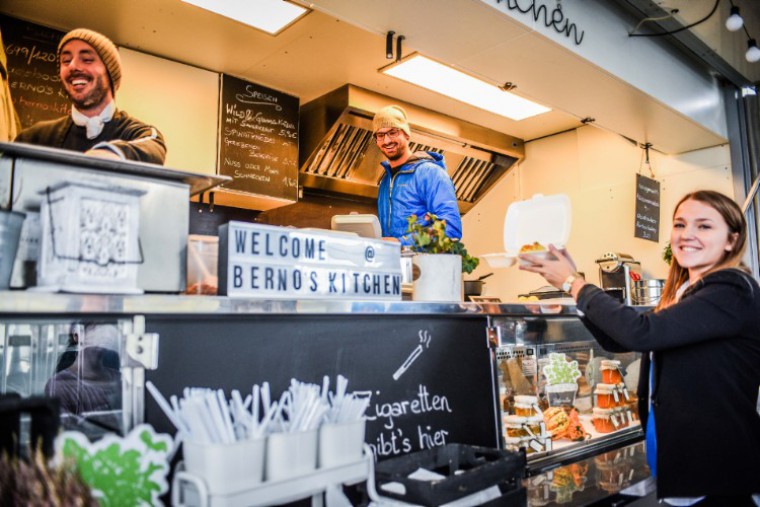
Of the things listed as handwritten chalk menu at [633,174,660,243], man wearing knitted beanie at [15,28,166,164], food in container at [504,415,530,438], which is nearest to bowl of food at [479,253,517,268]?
food in container at [504,415,530,438]

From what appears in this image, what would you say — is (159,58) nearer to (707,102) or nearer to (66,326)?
(66,326)

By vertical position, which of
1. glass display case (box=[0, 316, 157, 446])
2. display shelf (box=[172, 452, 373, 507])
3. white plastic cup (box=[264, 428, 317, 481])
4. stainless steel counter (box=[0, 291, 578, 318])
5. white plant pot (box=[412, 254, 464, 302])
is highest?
white plant pot (box=[412, 254, 464, 302])

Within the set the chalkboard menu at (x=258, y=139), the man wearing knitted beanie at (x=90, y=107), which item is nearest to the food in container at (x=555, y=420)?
the man wearing knitted beanie at (x=90, y=107)

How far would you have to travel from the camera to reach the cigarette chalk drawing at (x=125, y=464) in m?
1.15

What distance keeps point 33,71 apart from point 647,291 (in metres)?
4.10

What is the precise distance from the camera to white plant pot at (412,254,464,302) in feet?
6.15

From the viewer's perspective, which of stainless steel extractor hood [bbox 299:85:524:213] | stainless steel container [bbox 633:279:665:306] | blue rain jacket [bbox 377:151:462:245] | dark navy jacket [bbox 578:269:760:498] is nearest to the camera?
dark navy jacket [bbox 578:269:760:498]

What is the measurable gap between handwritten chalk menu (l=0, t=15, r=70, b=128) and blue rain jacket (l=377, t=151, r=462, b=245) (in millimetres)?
2039

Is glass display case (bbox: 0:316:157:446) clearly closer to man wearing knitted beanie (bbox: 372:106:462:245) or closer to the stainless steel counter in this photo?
the stainless steel counter

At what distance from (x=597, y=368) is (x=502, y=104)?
2678 mm

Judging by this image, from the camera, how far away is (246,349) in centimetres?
150

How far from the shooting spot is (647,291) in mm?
3887

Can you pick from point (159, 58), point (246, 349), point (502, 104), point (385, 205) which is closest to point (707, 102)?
point (502, 104)

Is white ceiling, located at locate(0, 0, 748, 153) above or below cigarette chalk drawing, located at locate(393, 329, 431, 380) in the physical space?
above
